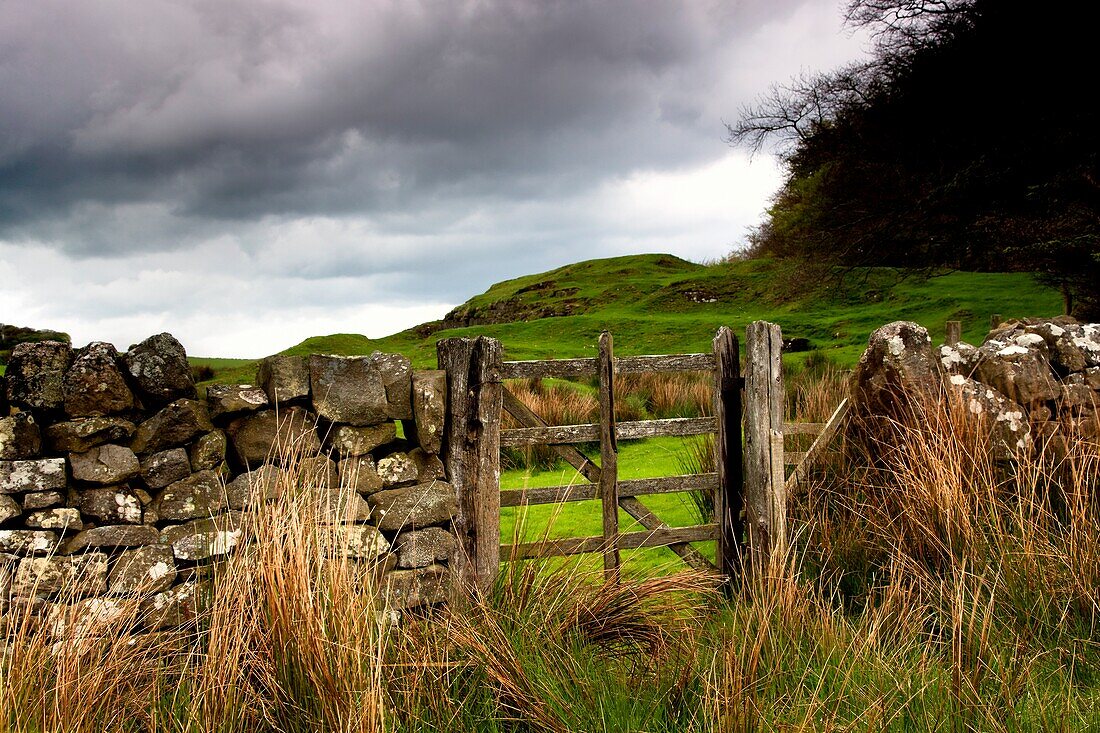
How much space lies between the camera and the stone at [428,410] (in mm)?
4406

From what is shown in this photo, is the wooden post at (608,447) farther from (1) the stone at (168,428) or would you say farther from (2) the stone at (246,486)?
(1) the stone at (168,428)

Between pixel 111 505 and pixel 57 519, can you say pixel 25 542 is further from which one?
pixel 111 505

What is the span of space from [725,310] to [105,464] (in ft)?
75.3

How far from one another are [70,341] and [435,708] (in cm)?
262

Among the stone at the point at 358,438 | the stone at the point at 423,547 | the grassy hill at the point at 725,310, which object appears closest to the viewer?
the stone at the point at 358,438

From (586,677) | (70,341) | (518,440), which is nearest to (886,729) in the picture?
(586,677)

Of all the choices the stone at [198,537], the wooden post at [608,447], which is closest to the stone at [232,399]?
the stone at [198,537]

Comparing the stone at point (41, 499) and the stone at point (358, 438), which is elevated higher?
the stone at point (358, 438)

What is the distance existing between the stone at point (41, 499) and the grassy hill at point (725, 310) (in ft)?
27.7

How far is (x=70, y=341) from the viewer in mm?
4066

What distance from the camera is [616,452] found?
17.1 ft

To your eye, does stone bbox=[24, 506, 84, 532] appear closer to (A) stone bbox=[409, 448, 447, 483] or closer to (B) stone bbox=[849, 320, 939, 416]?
(A) stone bbox=[409, 448, 447, 483]

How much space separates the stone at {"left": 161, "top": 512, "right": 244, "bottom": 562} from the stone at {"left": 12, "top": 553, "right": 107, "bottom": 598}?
0.97 feet

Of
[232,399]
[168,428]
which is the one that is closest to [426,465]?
[232,399]
